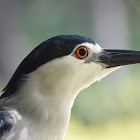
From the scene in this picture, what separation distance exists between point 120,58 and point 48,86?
324 mm

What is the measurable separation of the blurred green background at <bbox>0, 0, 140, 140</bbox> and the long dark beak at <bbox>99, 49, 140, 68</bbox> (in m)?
2.43

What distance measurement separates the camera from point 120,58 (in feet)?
5.19

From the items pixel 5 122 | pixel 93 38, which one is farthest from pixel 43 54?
pixel 93 38

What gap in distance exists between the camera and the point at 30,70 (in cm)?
149

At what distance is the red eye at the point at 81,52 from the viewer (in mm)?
1500

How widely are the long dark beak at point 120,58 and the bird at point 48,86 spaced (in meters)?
0.07

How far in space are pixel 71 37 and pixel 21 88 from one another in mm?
276

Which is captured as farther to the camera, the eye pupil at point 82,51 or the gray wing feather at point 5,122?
the eye pupil at point 82,51

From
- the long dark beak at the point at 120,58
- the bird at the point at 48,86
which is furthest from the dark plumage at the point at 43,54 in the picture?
the long dark beak at the point at 120,58

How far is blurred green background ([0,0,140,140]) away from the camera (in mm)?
4410

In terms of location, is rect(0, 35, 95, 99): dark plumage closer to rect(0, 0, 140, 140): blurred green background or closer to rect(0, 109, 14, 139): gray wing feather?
rect(0, 109, 14, 139): gray wing feather

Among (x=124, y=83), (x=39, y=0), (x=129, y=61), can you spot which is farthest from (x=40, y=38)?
(x=129, y=61)

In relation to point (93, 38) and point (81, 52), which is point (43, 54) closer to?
point (81, 52)

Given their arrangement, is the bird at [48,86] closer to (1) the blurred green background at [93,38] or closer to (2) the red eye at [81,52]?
(2) the red eye at [81,52]
